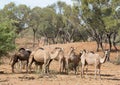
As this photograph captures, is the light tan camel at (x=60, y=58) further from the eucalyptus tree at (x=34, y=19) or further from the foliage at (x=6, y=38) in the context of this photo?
the eucalyptus tree at (x=34, y=19)

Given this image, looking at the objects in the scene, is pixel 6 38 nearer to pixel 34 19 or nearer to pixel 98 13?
pixel 98 13

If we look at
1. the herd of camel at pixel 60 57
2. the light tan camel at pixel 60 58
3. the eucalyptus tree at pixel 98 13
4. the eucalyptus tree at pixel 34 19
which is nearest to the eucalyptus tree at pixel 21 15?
the eucalyptus tree at pixel 34 19

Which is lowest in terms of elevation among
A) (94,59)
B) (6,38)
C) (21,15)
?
(94,59)

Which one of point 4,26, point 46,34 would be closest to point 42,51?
point 4,26

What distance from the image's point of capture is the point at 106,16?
1657 inches

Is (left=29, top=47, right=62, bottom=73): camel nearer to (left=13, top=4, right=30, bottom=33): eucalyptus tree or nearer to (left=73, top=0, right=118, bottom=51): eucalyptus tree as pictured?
(left=73, top=0, right=118, bottom=51): eucalyptus tree

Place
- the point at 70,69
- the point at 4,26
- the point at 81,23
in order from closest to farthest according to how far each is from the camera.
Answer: the point at 4,26, the point at 70,69, the point at 81,23

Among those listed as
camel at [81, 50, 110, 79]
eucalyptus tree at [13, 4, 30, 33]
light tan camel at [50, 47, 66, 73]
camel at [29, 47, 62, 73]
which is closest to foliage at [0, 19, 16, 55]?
camel at [29, 47, 62, 73]

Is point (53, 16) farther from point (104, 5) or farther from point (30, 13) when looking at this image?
point (104, 5)

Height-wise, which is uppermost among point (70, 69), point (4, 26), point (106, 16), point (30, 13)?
point (30, 13)

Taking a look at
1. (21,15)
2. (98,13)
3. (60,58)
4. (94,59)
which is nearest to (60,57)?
(60,58)

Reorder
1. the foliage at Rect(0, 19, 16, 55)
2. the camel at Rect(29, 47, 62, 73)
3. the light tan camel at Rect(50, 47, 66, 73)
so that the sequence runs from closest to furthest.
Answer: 1. the camel at Rect(29, 47, 62, 73)
2. the light tan camel at Rect(50, 47, 66, 73)
3. the foliage at Rect(0, 19, 16, 55)

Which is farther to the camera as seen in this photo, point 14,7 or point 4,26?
point 14,7

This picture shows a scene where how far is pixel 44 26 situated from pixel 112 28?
1432 inches
